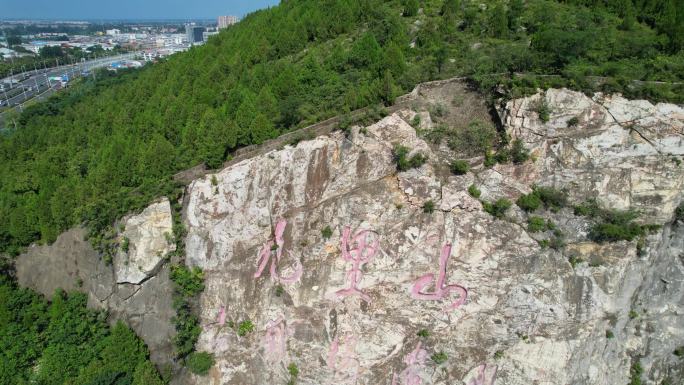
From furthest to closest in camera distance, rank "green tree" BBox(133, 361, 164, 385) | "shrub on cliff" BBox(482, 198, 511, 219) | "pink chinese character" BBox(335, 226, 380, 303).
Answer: "green tree" BBox(133, 361, 164, 385)
"pink chinese character" BBox(335, 226, 380, 303)
"shrub on cliff" BBox(482, 198, 511, 219)

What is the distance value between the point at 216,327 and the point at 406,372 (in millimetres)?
10375

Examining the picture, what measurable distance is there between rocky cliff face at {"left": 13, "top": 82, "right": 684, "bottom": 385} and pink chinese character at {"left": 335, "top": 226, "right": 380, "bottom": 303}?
0.07 meters

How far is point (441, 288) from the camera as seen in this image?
19.3 meters

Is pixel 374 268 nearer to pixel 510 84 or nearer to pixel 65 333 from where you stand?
pixel 510 84

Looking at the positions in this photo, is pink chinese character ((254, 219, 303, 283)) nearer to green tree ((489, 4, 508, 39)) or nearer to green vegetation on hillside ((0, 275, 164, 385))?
green vegetation on hillside ((0, 275, 164, 385))

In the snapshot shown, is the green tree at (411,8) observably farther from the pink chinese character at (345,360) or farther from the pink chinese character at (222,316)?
the pink chinese character at (222,316)

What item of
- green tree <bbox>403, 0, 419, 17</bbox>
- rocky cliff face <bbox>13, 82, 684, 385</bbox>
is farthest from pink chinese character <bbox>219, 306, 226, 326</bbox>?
green tree <bbox>403, 0, 419, 17</bbox>

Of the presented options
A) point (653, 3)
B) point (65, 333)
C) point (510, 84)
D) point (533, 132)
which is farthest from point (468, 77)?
point (65, 333)

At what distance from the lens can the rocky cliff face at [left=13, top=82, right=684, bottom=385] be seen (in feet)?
60.5

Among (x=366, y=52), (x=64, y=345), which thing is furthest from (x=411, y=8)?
(x=64, y=345)

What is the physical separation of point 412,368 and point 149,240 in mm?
15663

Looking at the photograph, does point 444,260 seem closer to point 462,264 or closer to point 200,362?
point 462,264

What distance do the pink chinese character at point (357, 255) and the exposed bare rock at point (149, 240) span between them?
33.2ft

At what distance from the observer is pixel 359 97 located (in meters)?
23.6
